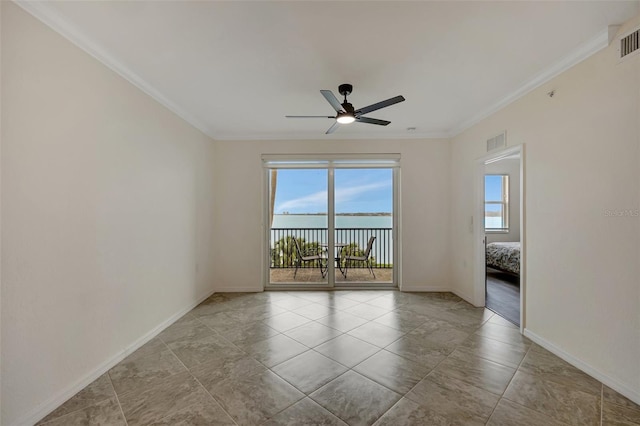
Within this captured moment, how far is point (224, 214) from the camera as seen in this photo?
431 centimetres

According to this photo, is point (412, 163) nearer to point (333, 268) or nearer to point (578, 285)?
point (333, 268)

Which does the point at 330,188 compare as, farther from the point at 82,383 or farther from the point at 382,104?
the point at 82,383

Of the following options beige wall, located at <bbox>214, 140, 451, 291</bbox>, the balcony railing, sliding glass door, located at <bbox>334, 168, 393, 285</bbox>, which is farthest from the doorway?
the balcony railing

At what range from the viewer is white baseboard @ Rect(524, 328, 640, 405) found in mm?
1802

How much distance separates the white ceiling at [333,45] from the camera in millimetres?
1676

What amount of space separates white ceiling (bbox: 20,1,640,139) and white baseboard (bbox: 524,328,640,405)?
251 cm

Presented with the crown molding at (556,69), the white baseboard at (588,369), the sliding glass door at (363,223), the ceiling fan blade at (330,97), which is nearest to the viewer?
the white baseboard at (588,369)

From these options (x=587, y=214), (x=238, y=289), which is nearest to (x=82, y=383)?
(x=238, y=289)

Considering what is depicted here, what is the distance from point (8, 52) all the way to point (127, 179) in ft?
3.58

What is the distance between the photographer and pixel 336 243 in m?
4.69

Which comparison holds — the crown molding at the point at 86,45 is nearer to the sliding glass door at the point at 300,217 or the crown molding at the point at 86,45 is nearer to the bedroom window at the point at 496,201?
the sliding glass door at the point at 300,217

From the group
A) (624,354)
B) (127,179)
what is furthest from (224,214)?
(624,354)

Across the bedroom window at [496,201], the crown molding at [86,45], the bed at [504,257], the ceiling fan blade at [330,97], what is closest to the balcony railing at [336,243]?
the bed at [504,257]

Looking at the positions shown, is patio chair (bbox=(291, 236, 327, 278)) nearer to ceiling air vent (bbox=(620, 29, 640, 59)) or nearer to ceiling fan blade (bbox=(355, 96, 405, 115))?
ceiling fan blade (bbox=(355, 96, 405, 115))
